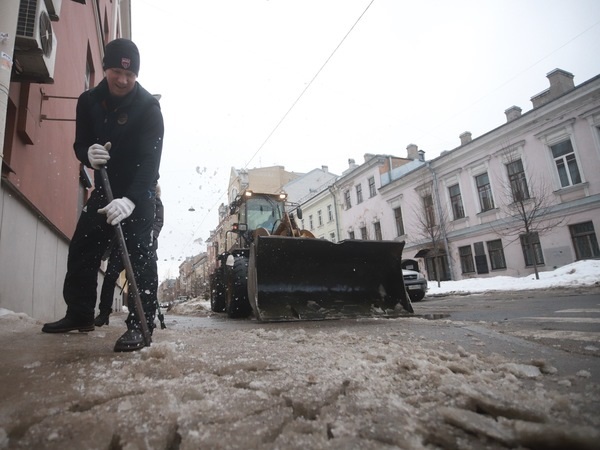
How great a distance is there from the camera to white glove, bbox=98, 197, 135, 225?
6.97ft

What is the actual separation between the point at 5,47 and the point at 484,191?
1940 centimetres

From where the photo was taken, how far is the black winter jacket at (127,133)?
2438 millimetres

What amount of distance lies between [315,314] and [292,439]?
11.4 feet

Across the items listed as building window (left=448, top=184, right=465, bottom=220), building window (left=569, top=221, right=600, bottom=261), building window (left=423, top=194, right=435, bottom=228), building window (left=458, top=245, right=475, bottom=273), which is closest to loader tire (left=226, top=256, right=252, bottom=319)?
building window (left=569, top=221, right=600, bottom=261)

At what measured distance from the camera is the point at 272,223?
7.42 meters

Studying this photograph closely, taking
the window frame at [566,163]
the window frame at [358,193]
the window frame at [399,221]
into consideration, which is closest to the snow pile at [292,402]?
the window frame at [566,163]

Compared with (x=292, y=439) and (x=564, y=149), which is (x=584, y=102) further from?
(x=292, y=439)

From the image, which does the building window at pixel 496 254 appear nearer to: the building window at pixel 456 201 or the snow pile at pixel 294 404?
the building window at pixel 456 201

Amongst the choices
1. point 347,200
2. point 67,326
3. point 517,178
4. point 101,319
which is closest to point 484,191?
point 517,178

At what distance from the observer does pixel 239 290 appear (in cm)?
566

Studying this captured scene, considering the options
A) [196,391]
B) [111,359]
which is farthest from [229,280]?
[196,391]

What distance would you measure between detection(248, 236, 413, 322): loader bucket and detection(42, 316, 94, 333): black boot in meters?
1.85

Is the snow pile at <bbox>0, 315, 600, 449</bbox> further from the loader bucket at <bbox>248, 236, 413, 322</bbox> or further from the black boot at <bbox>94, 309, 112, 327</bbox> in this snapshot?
the loader bucket at <bbox>248, 236, 413, 322</bbox>

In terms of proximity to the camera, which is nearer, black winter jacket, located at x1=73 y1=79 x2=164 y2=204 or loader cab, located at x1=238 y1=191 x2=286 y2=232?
black winter jacket, located at x1=73 y1=79 x2=164 y2=204
